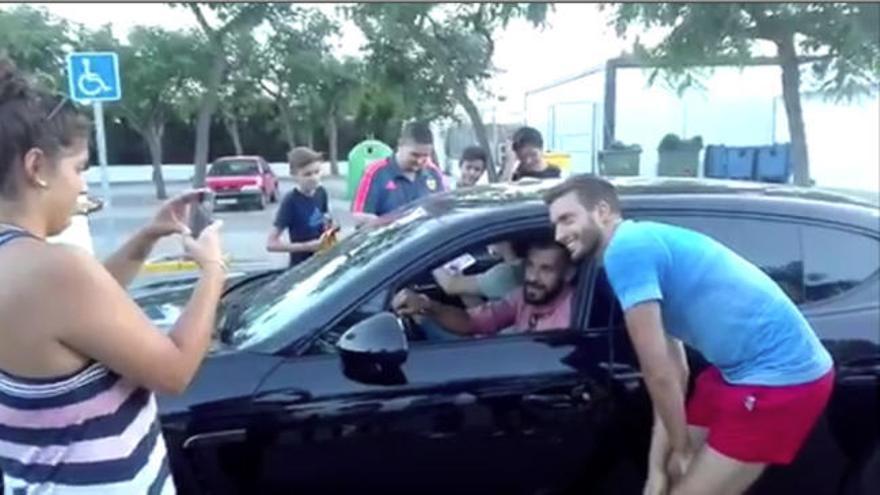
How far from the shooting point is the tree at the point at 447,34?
17328 mm

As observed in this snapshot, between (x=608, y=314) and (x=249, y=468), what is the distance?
1165 millimetres

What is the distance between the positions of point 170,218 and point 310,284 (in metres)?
1.22

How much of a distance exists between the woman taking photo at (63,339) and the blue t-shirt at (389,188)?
4064 millimetres

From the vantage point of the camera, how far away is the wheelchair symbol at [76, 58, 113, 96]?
29.9ft

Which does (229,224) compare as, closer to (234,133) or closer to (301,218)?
(301,218)

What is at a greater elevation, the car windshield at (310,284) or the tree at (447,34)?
the tree at (447,34)

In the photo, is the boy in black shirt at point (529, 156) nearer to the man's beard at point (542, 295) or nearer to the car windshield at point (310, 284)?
the car windshield at point (310, 284)

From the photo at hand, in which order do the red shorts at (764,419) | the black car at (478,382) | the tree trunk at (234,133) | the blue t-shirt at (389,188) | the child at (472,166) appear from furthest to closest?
1. the tree trunk at (234,133)
2. the child at (472,166)
3. the blue t-shirt at (389,188)
4. the black car at (478,382)
5. the red shorts at (764,419)

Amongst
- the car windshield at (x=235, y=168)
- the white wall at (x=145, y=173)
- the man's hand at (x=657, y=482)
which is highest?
the man's hand at (x=657, y=482)

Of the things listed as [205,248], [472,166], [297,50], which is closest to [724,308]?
[205,248]

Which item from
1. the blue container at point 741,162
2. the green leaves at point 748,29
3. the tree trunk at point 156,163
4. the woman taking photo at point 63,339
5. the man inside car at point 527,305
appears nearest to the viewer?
the woman taking photo at point 63,339

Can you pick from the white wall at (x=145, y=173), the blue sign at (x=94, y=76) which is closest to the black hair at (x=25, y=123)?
the blue sign at (x=94, y=76)

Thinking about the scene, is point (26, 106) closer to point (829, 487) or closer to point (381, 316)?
point (381, 316)

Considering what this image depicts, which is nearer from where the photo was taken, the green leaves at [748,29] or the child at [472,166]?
the child at [472,166]
